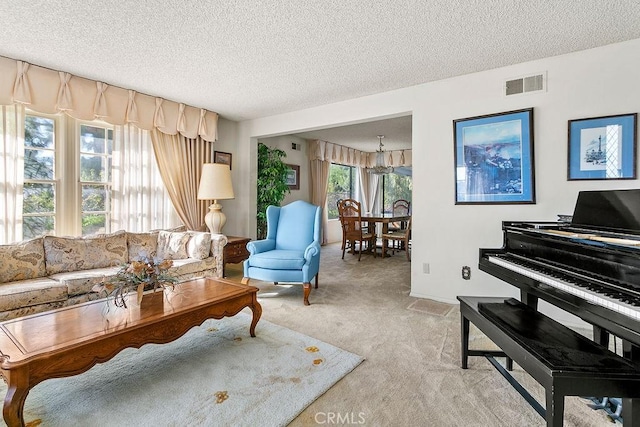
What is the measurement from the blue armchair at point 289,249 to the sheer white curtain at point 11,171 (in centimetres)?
220

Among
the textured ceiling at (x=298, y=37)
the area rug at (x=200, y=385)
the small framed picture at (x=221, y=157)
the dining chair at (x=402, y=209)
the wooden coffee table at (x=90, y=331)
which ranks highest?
the textured ceiling at (x=298, y=37)

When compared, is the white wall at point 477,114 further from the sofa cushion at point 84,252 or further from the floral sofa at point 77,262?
the sofa cushion at point 84,252

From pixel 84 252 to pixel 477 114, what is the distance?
416 cm

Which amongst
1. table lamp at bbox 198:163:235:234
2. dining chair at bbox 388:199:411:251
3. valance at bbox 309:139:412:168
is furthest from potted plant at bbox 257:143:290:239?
dining chair at bbox 388:199:411:251

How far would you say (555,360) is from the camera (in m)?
1.26

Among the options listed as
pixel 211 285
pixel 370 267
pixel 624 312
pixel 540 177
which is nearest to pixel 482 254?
pixel 624 312

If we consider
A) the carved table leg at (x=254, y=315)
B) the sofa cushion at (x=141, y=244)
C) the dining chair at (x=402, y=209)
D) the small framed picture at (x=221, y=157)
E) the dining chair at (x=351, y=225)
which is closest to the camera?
the carved table leg at (x=254, y=315)

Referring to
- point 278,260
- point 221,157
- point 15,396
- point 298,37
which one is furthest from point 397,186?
point 15,396

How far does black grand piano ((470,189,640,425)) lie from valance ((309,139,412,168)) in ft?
17.0

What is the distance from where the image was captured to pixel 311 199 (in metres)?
7.21

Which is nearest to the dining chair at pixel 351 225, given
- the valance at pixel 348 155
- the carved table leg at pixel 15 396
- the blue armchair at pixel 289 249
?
the valance at pixel 348 155

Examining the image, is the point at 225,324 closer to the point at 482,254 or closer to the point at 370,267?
the point at 482,254

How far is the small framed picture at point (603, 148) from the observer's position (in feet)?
8.30

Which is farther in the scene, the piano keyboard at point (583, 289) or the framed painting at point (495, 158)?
the framed painting at point (495, 158)
